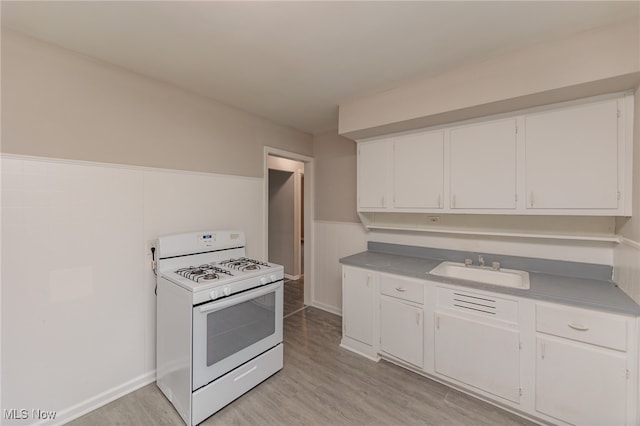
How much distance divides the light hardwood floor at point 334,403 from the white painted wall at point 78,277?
0.92ft

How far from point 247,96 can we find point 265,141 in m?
0.67

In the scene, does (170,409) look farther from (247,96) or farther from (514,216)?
(514,216)

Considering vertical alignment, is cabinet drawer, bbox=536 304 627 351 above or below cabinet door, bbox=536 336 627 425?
above

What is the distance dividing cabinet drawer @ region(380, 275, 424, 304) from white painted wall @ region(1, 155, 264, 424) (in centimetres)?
193

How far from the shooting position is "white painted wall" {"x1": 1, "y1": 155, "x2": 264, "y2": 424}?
159 cm

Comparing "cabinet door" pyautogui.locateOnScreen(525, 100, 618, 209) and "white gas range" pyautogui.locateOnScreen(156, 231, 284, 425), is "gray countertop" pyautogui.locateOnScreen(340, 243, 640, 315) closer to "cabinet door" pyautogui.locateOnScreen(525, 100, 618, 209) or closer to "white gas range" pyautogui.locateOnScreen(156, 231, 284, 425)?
"cabinet door" pyautogui.locateOnScreen(525, 100, 618, 209)

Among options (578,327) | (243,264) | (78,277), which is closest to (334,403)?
(243,264)

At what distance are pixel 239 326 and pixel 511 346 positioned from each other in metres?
1.96

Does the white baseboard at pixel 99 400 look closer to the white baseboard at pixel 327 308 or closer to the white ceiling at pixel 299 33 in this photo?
the white baseboard at pixel 327 308

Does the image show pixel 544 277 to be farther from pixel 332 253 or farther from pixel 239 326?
pixel 239 326

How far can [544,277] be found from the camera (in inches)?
80.0

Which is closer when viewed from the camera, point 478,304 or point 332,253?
point 478,304
